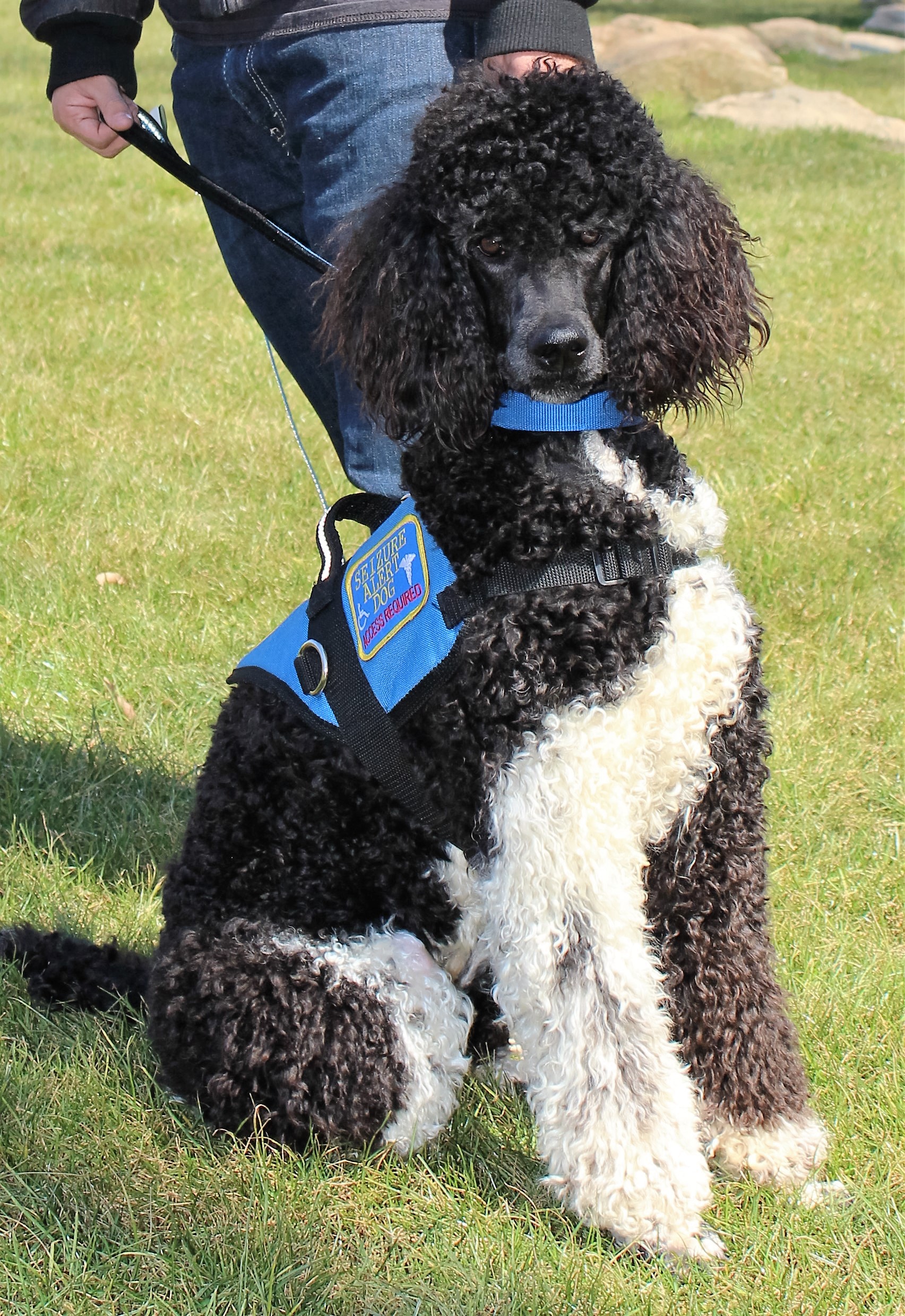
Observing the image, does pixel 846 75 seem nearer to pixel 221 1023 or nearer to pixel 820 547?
pixel 820 547

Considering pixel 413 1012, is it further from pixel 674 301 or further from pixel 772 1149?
pixel 674 301

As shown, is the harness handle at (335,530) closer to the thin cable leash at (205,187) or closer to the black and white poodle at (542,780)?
the black and white poodle at (542,780)

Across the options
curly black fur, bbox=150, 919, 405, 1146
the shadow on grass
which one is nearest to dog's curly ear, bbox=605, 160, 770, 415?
curly black fur, bbox=150, 919, 405, 1146

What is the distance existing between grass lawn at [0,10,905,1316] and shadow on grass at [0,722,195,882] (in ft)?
0.04

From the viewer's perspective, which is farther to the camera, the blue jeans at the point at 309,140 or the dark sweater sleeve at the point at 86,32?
the dark sweater sleeve at the point at 86,32

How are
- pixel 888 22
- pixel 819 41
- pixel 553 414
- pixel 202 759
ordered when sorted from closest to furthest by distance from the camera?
1. pixel 553 414
2. pixel 202 759
3. pixel 819 41
4. pixel 888 22

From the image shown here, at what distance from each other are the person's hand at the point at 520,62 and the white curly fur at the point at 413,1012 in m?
1.77

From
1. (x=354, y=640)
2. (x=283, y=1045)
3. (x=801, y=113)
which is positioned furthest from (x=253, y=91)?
(x=801, y=113)

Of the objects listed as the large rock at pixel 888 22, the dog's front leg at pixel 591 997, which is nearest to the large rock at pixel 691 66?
the large rock at pixel 888 22

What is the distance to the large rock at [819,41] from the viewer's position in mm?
24125

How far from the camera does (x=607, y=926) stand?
2488 millimetres

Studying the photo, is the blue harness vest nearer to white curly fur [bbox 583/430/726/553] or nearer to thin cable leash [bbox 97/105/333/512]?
white curly fur [bbox 583/430/726/553]

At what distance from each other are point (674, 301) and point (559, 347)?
311 mm

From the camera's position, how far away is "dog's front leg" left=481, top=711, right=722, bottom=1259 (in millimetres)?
2465
